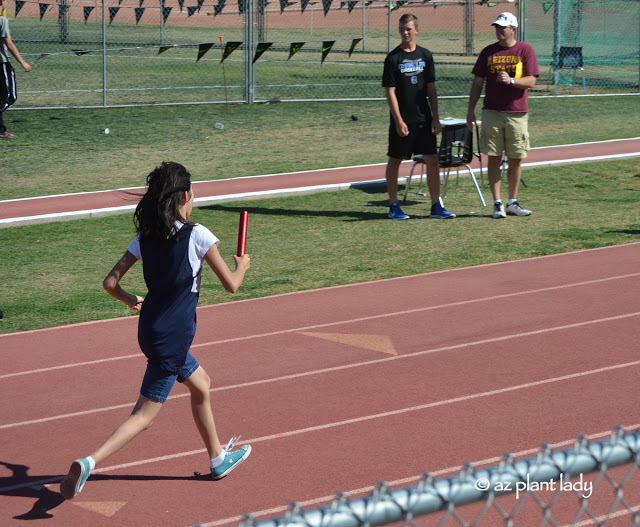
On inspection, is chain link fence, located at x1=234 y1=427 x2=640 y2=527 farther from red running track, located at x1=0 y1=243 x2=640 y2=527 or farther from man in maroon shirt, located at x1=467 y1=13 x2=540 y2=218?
man in maroon shirt, located at x1=467 y1=13 x2=540 y2=218

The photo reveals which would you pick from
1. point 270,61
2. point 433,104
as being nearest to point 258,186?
point 433,104

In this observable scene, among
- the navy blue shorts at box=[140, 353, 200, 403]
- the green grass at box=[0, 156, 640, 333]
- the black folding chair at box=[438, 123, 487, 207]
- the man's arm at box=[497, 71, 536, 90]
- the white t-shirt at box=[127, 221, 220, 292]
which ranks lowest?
the green grass at box=[0, 156, 640, 333]

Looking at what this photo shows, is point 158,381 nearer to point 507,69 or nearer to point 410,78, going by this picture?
point 410,78

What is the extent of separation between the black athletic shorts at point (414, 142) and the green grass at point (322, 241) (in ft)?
2.74

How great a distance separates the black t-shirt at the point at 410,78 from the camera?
10594mm

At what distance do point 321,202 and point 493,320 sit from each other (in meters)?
5.05

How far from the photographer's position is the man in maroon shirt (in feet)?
34.3

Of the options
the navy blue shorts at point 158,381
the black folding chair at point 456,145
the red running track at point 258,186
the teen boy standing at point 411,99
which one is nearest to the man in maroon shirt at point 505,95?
the teen boy standing at point 411,99

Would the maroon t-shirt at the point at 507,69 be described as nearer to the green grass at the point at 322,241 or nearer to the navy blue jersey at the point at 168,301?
the green grass at the point at 322,241

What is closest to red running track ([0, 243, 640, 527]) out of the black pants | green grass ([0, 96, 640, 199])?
green grass ([0, 96, 640, 199])

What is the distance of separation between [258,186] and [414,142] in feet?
9.88

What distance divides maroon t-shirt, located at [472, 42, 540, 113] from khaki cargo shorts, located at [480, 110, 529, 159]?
0.08 m

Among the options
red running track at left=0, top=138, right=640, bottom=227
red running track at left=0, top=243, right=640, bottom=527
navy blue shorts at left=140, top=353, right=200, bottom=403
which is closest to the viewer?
navy blue shorts at left=140, top=353, right=200, bottom=403

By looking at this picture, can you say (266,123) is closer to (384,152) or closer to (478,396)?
(384,152)
